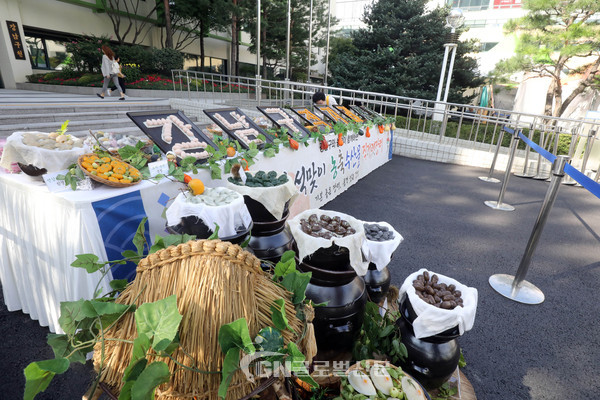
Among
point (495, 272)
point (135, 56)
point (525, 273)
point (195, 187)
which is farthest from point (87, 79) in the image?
point (525, 273)

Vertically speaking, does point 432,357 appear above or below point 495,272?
above

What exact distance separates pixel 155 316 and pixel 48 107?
8989 millimetres

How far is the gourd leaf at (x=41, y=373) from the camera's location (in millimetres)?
767

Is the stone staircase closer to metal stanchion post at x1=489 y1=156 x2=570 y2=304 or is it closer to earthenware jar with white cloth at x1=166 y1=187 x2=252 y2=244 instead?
earthenware jar with white cloth at x1=166 y1=187 x2=252 y2=244

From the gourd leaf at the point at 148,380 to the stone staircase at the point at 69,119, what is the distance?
6543 mm

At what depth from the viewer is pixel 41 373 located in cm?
79

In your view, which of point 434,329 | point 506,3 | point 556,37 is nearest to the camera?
point 434,329

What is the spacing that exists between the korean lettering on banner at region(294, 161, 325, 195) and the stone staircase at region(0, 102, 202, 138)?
151 inches

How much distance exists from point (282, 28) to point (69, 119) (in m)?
14.7

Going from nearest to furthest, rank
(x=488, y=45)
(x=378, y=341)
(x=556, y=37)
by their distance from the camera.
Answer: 1. (x=378, y=341)
2. (x=556, y=37)
3. (x=488, y=45)

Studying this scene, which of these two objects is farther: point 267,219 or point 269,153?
point 269,153

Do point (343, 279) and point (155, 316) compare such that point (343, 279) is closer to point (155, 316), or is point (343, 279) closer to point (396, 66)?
point (155, 316)

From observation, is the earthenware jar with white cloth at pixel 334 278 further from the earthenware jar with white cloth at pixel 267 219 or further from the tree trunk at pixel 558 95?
the tree trunk at pixel 558 95

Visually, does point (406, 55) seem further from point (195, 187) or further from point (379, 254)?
point (195, 187)
